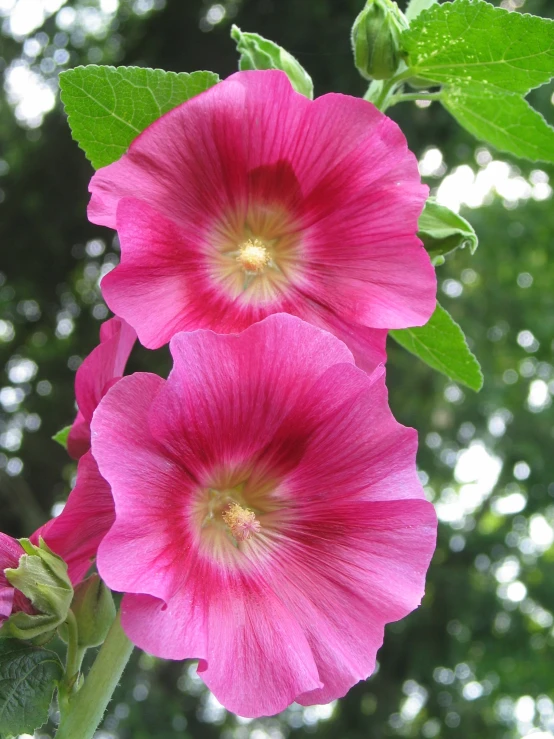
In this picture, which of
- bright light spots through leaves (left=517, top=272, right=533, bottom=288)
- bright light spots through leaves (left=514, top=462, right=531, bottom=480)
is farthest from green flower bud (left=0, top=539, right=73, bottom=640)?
bright light spots through leaves (left=517, top=272, right=533, bottom=288)

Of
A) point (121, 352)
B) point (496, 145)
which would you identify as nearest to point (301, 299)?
point (121, 352)

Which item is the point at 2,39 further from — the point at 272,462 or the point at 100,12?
the point at 272,462

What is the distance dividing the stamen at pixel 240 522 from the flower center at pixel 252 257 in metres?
0.22

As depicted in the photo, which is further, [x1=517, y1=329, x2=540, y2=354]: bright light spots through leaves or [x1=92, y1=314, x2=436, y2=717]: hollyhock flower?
[x1=517, y1=329, x2=540, y2=354]: bright light spots through leaves

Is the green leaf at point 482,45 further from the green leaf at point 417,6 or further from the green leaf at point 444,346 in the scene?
the green leaf at point 444,346

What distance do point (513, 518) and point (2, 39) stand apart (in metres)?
3.73

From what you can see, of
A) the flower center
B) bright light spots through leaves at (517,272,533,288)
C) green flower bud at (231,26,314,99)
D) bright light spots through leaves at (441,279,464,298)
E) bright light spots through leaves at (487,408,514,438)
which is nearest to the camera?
the flower center

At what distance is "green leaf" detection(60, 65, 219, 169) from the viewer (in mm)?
788

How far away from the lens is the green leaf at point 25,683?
2.17 ft

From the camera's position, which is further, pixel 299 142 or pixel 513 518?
pixel 513 518

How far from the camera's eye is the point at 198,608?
0.59 m

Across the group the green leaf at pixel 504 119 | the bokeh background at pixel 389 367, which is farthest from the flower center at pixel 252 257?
the bokeh background at pixel 389 367

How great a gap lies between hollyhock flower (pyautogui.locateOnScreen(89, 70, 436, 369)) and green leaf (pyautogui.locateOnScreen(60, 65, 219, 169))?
4.4 inches

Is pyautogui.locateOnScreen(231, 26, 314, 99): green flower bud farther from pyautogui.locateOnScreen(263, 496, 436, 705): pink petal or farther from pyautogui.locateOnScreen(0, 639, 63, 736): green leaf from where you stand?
pyautogui.locateOnScreen(0, 639, 63, 736): green leaf
